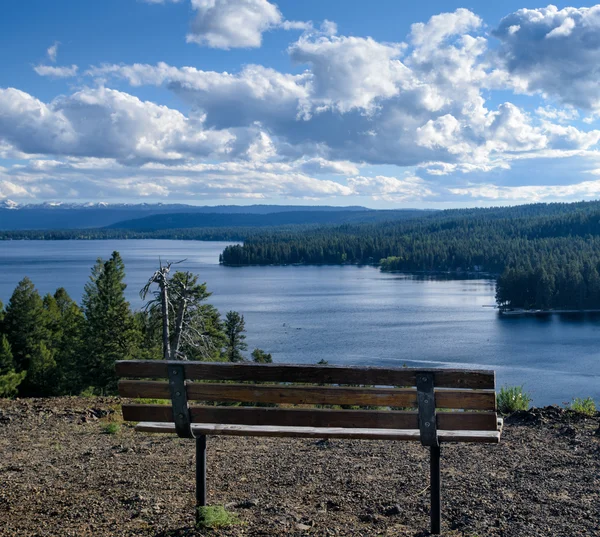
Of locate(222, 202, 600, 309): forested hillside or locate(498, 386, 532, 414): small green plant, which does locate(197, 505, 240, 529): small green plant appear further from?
locate(222, 202, 600, 309): forested hillside

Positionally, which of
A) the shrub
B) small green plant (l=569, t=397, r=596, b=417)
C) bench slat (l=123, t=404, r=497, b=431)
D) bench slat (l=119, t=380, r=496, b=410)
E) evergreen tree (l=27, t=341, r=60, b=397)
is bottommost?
evergreen tree (l=27, t=341, r=60, b=397)

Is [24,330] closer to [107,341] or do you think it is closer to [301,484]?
[107,341]

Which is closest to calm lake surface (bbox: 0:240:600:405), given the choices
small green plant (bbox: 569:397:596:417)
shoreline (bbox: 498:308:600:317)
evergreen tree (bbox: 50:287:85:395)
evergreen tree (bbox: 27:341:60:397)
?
shoreline (bbox: 498:308:600:317)

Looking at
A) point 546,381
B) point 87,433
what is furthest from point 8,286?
point 87,433

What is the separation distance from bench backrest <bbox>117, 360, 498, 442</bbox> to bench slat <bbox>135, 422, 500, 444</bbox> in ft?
0.16

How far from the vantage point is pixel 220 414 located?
5652mm

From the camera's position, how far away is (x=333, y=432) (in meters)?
5.45

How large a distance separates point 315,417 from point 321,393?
0.32 meters

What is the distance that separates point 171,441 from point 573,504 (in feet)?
15.0

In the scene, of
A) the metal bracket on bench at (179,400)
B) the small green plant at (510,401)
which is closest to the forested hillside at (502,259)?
the small green plant at (510,401)

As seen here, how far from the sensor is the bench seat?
17.7ft

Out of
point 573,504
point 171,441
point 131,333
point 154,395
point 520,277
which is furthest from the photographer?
point 520,277

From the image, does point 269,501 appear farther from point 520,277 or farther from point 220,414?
point 520,277

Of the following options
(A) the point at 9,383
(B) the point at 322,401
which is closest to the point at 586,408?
(B) the point at 322,401
